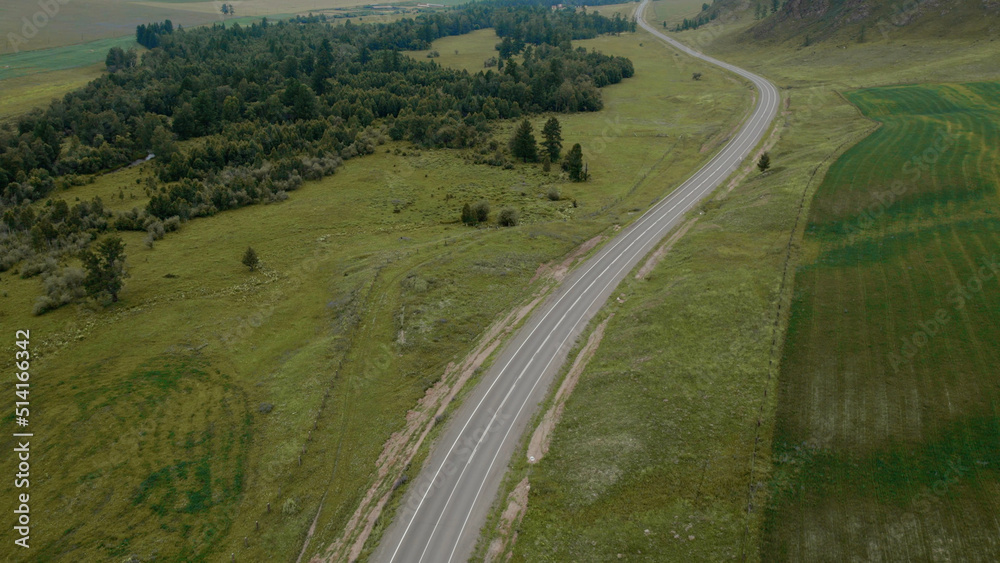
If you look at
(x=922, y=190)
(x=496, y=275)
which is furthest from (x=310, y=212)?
(x=922, y=190)

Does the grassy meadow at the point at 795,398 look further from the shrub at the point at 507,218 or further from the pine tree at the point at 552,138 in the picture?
the pine tree at the point at 552,138

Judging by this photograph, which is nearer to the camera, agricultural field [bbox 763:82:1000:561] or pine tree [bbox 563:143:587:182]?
agricultural field [bbox 763:82:1000:561]

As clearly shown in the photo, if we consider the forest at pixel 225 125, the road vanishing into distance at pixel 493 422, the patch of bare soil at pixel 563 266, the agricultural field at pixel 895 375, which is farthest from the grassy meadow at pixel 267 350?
the agricultural field at pixel 895 375

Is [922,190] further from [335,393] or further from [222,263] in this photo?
[222,263]

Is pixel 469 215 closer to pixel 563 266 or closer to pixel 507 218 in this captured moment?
pixel 507 218

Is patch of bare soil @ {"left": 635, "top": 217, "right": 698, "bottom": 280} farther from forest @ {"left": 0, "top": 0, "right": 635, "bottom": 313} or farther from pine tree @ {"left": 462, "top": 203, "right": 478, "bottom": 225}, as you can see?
forest @ {"left": 0, "top": 0, "right": 635, "bottom": 313}

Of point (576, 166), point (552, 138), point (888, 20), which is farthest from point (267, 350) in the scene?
point (888, 20)

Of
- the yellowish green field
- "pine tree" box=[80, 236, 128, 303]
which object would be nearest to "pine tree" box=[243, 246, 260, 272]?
"pine tree" box=[80, 236, 128, 303]
